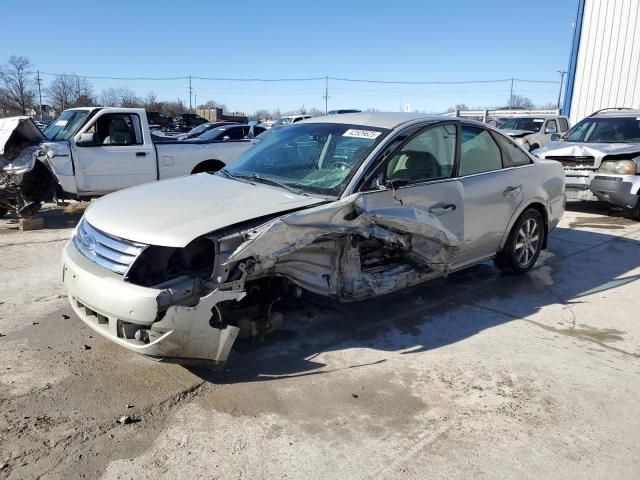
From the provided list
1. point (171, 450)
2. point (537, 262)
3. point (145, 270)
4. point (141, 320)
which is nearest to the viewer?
point (171, 450)

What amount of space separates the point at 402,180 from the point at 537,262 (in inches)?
125

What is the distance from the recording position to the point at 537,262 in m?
6.29

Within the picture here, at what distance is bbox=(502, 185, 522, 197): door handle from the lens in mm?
5062

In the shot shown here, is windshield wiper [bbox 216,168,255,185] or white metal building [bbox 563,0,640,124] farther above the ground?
white metal building [bbox 563,0,640,124]

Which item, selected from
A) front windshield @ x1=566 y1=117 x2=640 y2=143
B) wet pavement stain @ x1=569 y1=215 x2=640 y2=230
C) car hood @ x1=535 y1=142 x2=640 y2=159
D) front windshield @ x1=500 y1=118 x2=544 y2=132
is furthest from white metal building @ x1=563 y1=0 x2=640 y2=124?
wet pavement stain @ x1=569 y1=215 x2=640 y2=230

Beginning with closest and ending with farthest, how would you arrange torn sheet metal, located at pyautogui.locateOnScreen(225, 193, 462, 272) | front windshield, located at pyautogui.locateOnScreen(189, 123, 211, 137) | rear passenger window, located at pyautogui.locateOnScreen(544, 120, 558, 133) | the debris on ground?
the debris on ground → torn sheet metal, located at pyautogui.locateOnScreen(225, 193, 462, 272) → rear passenger window, located at pyautogui.locateOnScreen(544, 120, 558, 133) → front windshield, located at pyautogui.locateOnScreen(189, 123, 211, 137)

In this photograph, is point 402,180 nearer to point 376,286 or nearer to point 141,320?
point 376,286

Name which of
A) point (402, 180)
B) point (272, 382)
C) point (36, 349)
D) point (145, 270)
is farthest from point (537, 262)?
point (36, 349)

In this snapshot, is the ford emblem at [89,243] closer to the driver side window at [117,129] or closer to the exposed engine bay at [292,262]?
the exposed engine bay at [292,262]

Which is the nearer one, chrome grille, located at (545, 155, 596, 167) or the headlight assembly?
the headlight assembly

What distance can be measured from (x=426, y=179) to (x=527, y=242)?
77.3 inches

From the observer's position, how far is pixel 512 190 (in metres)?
5.14

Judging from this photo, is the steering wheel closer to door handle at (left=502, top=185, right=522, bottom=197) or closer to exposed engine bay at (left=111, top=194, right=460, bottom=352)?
exposed engine bay at (left=111, top=194, right=460, bottom=352)

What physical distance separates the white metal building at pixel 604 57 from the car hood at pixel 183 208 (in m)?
18.3
